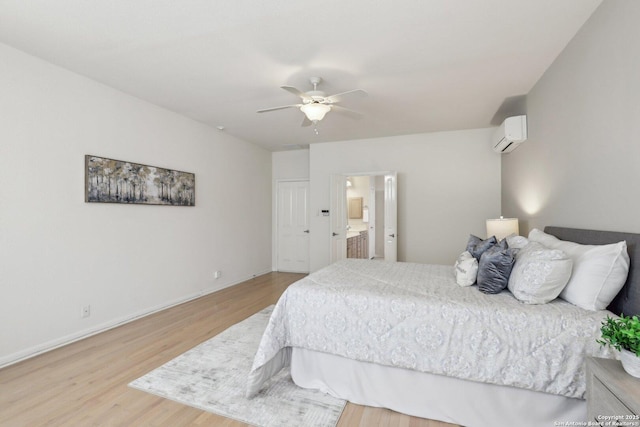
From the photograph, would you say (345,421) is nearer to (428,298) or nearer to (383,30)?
(428,298)

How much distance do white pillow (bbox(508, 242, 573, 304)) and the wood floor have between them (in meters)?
0.99

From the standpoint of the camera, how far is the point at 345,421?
1860 millimetres

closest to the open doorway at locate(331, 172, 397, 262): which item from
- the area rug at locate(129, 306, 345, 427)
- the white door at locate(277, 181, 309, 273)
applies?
the white door at locate(277, 181, 309, 273)

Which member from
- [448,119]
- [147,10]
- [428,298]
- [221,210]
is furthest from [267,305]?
[448,119]

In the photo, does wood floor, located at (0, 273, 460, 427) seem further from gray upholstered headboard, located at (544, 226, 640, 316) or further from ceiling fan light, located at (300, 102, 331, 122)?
ceiling fan light, located at (300, 102, 331, 122)

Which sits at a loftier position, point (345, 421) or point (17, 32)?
point (17, 32)

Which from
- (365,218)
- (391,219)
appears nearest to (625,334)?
(391,219)

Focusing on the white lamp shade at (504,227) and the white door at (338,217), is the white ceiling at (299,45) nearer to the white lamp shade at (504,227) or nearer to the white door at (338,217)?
the white lamp shade at (504,227)

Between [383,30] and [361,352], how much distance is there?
7.88 ft

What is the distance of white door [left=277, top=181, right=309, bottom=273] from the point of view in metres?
6.32

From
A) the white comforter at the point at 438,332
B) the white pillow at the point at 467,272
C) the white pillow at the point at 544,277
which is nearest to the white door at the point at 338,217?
the white comforter at the point at 438,332

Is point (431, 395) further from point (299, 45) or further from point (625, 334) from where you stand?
point (299, 45)

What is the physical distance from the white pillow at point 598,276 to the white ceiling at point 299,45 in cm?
169

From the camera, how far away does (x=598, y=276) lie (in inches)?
66.3
